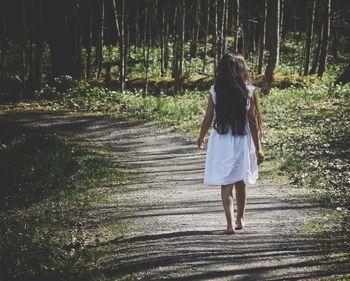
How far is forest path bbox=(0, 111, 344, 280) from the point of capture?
594 cm

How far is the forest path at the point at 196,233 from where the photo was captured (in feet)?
19.5

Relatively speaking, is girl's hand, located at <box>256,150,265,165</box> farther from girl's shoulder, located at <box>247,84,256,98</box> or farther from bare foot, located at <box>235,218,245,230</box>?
bare foot, located at <box>235,218,245,230</box>

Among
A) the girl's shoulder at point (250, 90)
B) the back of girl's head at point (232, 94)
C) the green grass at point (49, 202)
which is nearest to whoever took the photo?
the back of girl's head at point (232, 94)

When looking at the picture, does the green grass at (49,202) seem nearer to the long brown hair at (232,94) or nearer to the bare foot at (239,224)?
the bare foot at (239,224)

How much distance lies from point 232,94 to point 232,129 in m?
0.45

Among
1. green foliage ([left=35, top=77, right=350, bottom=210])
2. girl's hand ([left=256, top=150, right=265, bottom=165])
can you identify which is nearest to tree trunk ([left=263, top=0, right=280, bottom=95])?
green foliage ([left=35, top=77, right=350, bottom=210])

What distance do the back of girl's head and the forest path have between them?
151 centimetres

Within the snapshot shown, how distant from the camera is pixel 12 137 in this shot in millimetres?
16375

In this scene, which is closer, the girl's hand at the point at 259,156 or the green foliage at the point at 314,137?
the girl's hand at the point at 259,156

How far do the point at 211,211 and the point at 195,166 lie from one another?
12.3ft

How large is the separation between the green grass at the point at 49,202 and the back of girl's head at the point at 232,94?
7.78ft

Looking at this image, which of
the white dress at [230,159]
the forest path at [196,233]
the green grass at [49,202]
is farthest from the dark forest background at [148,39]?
the white dress at [230,159]

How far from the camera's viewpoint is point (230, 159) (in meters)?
6.76

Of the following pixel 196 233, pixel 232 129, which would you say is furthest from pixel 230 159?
pixel 196 233
